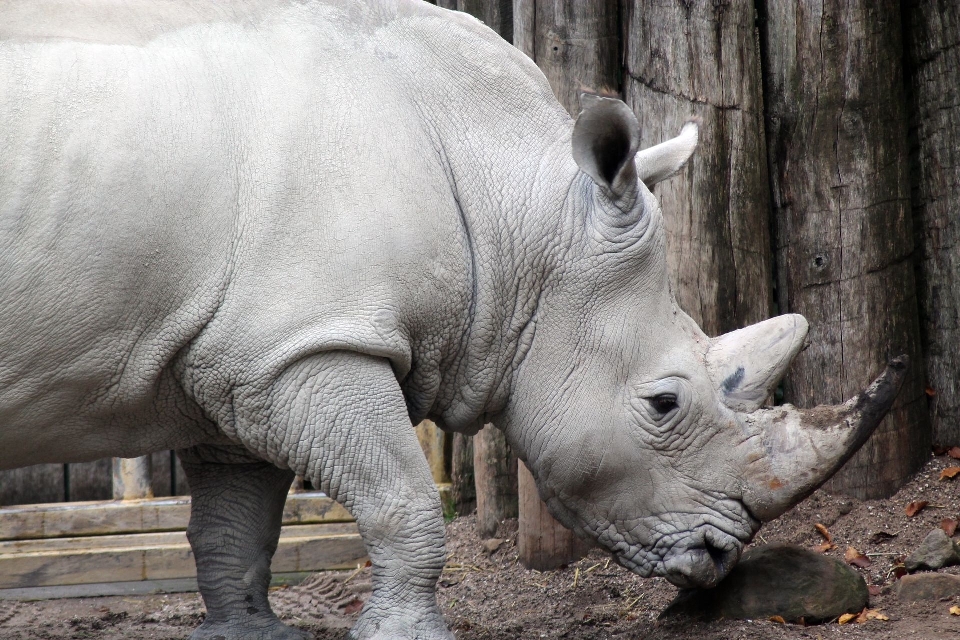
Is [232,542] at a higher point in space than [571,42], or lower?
lower

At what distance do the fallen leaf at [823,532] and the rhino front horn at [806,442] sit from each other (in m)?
1.07

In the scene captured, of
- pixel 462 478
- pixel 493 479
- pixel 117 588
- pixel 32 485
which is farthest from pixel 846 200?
pixel 32 485

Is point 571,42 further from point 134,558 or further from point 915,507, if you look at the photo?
point 134,558

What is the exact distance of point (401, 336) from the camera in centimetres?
339

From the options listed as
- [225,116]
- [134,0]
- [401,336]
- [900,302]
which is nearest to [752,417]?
[401,336]

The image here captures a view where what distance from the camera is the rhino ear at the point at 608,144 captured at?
11.2 feet

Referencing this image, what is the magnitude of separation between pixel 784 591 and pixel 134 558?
326 cm

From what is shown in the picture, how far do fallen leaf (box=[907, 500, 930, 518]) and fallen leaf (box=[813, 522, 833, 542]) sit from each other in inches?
12.7

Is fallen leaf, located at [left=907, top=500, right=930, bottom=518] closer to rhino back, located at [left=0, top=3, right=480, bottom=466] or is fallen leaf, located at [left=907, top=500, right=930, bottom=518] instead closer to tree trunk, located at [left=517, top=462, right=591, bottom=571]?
tree trunk, located at [left=517, top=462, right=591, bottom=571]

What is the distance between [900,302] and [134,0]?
10.4 ft

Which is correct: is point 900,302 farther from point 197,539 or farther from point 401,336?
point 197,539

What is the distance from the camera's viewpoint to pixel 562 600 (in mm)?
4820

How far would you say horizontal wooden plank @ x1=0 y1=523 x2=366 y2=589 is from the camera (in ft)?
18.6

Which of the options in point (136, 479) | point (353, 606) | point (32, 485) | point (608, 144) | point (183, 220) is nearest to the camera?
point (183, 220)
